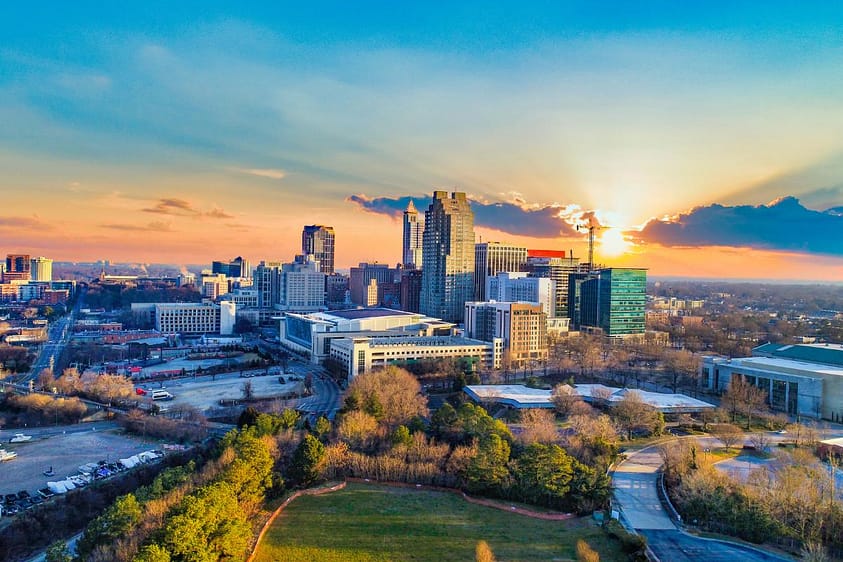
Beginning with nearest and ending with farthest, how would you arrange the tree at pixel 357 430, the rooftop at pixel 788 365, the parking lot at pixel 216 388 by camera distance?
the tree at pixel 357 430
the rooftop at pixel 788 365
the parking lot at pixel 216 388

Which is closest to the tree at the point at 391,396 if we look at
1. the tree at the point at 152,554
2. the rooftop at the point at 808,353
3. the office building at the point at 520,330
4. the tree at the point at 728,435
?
the tree at the point at 152,554

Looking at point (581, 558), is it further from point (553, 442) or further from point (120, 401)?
point (120, 401)

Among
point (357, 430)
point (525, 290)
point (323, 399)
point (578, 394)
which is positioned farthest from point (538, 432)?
point (525, 290)

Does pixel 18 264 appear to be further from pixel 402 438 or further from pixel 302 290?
pixel 402 438

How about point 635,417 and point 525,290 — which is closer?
point 635,417

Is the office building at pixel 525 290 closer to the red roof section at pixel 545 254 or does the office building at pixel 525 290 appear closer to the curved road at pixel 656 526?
the red roof section at pixel 545 254

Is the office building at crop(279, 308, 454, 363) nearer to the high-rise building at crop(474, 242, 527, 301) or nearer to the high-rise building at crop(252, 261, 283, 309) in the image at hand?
the high-rise building at crop(474, 242, 527, 301)

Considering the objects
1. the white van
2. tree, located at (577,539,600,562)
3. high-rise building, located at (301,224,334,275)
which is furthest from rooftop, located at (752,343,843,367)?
high-rise building, located at (301,224,334,275)
